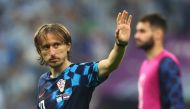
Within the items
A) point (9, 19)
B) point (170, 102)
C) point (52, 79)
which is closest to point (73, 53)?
point (9, 19)

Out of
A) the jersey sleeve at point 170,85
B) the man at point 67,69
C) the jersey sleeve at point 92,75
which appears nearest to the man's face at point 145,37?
the jersey sleeve at point 170,85

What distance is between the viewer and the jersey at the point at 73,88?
598 centimetres

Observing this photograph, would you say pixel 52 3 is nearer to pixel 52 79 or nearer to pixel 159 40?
pixel 159 40

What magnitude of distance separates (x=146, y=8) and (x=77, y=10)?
1317mm

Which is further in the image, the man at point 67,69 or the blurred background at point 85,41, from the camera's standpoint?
the blurred background at point 85,41

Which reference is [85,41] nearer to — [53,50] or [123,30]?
[53,50]

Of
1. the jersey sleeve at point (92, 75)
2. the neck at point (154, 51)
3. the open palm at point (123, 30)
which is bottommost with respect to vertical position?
the neck at point (154, 51)

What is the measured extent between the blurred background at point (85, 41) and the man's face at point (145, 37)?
158 inches

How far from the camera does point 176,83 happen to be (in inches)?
316

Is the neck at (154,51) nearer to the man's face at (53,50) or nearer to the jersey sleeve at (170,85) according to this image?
the jersey sleeve at (170,85)

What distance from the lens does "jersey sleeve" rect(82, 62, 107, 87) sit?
19.6 feet

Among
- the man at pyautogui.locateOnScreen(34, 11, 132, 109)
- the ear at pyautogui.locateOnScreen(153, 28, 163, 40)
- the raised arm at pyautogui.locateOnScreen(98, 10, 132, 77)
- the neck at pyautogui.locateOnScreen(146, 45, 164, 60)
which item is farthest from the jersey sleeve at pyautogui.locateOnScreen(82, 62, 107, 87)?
the ear at pyautogui.locateOnScreen(153, 28, 163, 40)

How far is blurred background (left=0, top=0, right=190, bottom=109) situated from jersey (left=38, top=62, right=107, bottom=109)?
7314mm

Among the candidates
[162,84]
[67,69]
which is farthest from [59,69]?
[162,84]
